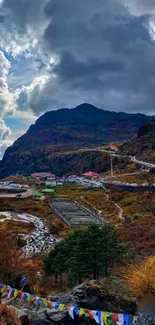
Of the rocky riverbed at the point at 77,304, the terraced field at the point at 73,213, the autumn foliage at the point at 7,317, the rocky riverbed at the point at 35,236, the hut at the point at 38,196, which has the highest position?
the hut at the point at 38,196

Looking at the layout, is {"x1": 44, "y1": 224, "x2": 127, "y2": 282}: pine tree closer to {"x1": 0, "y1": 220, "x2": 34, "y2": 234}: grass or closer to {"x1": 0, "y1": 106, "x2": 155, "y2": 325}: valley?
{"x1": 0, "y1": 106, "x2": 155, "y2": 325}: valley

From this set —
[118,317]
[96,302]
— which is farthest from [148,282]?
[96,302]

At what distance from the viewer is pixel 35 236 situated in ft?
301

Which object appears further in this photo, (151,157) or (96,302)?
(151,157)

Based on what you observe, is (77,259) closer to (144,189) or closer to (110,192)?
(144,189)

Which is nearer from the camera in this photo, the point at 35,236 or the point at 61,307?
the point at 61,307

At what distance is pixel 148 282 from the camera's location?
2062cm

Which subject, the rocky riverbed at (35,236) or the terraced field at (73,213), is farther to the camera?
the terraced field at (73,213)

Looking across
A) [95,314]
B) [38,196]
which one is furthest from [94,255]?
[38,196]

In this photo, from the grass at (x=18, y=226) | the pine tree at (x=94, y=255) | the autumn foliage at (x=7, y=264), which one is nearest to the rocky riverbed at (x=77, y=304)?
the autumn foliage at (x=7, y=264)

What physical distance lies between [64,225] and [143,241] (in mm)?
46737

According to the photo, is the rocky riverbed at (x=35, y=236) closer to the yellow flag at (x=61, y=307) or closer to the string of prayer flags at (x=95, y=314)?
the string of prayer flags at (x=95, y=314)

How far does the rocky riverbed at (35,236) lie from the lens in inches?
3085

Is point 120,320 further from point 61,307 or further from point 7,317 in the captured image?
point 7,317
